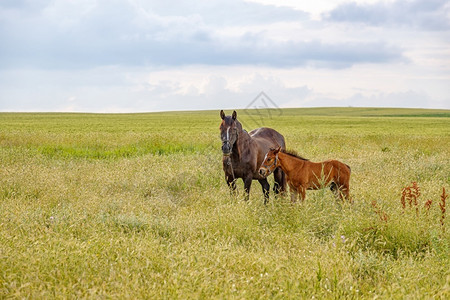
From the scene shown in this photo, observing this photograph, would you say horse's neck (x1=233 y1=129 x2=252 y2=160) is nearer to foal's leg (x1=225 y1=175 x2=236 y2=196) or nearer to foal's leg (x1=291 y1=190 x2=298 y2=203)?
foal's leg (x1=225 y1=175 x2=236 y2=196)

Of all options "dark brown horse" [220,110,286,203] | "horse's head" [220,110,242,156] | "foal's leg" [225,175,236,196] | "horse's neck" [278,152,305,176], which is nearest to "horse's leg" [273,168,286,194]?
"dark brown horse" [220,110,286,203]

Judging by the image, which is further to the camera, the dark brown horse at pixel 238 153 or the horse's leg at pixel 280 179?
the horse's leg at pixel 280 179

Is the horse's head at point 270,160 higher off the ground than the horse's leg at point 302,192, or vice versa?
Answer: the horse's head at point 270,160

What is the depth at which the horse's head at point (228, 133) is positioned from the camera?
760 centimetres

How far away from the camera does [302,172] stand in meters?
7.43

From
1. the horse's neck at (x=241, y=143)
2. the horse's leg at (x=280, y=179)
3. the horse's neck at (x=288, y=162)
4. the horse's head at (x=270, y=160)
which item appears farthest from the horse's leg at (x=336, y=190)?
the horse's neck at (x=241, y=143)

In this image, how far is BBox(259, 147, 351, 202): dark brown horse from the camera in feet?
24.0

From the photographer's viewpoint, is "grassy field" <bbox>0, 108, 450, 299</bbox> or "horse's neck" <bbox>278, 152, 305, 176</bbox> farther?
"horse's neck" <bbox>278, 152, 305, 176</bbox>

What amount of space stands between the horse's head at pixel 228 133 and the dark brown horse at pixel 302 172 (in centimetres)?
81

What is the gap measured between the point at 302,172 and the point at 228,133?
5.09 feet

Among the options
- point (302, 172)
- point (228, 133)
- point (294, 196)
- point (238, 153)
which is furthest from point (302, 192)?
point (228, 133)

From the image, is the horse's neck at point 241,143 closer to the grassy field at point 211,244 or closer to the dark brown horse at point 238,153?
the dark brown horse at point 238,153

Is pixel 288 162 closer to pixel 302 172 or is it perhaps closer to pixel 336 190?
pixel 302 172

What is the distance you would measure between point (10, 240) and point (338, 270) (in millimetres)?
3849
